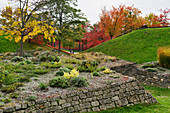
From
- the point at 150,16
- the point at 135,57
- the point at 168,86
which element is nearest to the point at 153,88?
the point at 168,86

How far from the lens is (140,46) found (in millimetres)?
20781

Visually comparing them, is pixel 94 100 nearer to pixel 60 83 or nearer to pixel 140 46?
pixel 60 83

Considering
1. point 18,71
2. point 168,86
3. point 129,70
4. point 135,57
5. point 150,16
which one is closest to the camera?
point 18,71

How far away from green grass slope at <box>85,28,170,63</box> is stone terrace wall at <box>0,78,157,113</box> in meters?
9.39

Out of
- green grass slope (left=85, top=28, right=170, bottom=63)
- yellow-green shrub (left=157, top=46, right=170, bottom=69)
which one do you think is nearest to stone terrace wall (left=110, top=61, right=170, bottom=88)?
yellow-green shrub (left=157, top=46, right=170, bottom=69)

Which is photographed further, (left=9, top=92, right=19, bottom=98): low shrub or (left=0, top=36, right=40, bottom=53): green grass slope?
(left=0, top=36, right=40, bottom=53): green grass slope

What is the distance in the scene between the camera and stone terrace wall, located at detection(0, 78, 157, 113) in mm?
5398

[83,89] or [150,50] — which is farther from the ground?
[150,50]

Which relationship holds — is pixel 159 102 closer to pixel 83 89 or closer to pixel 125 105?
pixel 125 105

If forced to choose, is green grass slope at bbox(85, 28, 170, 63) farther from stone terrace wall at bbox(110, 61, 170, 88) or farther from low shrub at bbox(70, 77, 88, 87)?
low shrub at bbox(70, 77, 88, 87)

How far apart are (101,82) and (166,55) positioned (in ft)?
26.7

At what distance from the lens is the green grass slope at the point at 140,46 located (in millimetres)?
17694

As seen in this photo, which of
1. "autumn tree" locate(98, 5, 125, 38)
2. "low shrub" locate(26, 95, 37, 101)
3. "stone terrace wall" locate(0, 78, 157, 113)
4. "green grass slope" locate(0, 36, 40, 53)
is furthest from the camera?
"autumn tree" locate(98, 5, 125, 38)

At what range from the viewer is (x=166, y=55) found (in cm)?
1286
